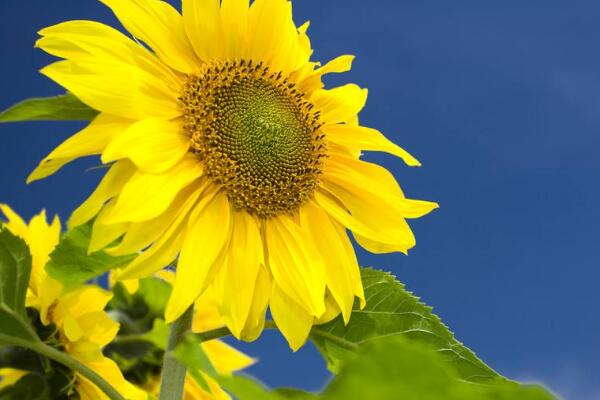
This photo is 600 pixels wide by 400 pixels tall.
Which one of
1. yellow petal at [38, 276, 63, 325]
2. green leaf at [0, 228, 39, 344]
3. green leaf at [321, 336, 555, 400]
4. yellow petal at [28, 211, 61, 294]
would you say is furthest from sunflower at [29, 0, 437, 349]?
green leaf at [321, 336, 555, 400]

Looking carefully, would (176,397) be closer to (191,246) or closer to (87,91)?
(191,246)

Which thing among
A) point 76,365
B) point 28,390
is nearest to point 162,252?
point 76,365

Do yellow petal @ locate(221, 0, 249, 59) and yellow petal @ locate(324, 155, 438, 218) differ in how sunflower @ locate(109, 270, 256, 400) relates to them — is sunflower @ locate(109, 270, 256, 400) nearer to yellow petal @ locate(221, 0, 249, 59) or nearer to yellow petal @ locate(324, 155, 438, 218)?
yellow petal @ locate(324, 155, 438, 218)

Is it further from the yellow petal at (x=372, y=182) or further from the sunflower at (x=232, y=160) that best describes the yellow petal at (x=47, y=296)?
the yellow petal at (x=372, y=182)

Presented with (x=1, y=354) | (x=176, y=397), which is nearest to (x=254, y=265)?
(x=176, y=397)

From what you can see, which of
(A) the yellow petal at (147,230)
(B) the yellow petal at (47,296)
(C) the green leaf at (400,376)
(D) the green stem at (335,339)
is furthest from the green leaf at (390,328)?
(C) the green leaf at (400,376)

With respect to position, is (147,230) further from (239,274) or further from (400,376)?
(400,376)
